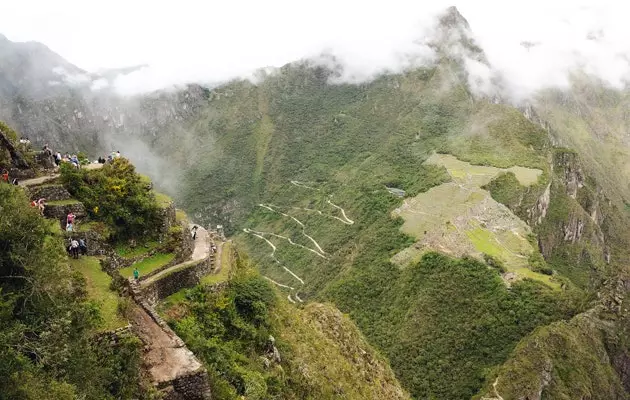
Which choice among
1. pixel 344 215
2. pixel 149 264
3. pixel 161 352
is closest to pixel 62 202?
pixel 149 264

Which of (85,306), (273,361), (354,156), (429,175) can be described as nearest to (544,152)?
(429,175)

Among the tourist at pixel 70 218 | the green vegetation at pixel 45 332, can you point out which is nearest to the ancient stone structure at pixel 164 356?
the green vegetation at pixel 45 332

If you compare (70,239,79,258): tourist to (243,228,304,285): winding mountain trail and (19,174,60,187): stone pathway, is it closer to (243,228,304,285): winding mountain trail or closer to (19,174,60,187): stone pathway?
(19,174,60,187): stone pathway

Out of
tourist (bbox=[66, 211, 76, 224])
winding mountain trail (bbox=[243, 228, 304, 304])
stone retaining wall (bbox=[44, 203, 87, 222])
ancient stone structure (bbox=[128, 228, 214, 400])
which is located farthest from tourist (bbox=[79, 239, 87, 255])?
winding mountain trail (bbox=[243, 228, 304, 304])

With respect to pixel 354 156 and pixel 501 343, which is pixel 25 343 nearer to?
pixel 501 343

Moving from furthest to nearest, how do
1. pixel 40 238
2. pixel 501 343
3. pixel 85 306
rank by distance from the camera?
pixel 501 343
pixel 85 306
pixel 40 238

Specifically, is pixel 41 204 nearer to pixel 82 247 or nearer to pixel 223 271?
pixel 82 247
